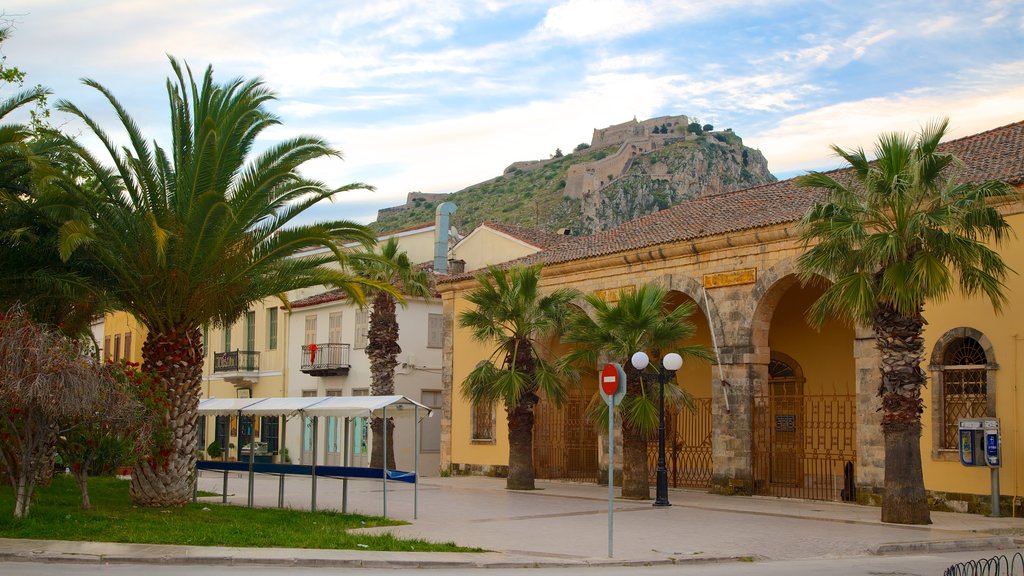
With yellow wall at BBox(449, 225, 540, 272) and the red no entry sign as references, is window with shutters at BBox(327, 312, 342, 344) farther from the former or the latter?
the red no entry sign

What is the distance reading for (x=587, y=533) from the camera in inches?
642

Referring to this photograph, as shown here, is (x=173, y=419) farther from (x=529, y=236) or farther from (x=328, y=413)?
(x=529, y=236)

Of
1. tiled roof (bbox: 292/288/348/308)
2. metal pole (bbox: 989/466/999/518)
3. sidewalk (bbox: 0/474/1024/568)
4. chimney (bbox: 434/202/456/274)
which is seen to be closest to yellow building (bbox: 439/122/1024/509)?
metal pole (bbox: 989/466/999/518)

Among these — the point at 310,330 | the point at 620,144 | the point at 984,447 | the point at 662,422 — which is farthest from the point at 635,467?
the point at 620,144

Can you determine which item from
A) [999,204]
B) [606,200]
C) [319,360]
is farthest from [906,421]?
[606,200]

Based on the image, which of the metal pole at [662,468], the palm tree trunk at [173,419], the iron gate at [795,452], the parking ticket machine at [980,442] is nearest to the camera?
the palm tree trunk at [173,419]

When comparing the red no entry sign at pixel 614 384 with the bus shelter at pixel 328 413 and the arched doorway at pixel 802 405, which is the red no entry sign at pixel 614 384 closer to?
the bus shelter at pixel 328 413

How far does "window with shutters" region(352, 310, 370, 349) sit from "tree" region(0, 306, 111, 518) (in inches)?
867

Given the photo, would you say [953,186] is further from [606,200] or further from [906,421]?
[606,200]

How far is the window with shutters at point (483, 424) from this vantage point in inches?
1248

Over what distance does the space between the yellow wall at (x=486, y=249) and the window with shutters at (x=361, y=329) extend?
5.01 meters

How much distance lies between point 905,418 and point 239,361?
3182cm

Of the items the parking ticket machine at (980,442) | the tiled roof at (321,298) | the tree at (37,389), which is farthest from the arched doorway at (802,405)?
the tiled roof at (321,298)

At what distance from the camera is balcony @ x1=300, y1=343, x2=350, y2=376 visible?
39.0m
